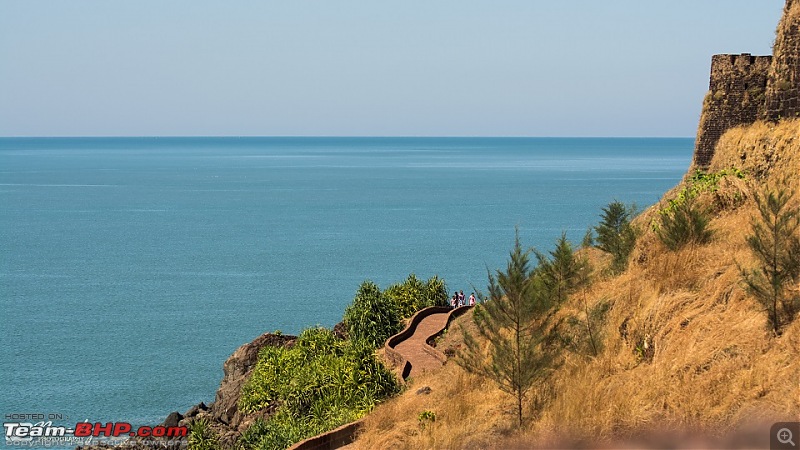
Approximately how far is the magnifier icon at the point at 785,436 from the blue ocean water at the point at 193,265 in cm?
4008

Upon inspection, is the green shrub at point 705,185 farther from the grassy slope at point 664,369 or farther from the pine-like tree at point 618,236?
the pine-like tree at point 618,236

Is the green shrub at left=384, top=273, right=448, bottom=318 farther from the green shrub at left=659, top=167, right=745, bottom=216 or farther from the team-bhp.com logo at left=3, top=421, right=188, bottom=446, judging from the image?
the green shrub at left=659, top=167, right=745, bottom=216

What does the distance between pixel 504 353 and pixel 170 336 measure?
46.2m

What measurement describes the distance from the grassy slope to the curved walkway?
2.88 feet

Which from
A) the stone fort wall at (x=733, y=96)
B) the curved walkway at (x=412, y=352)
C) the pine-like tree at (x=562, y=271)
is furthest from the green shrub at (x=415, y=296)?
the pine-like tree at (x=562, y=271)

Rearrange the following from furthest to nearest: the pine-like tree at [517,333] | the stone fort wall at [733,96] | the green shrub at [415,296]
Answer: the green shrub at [415,296] < the stone fort wall at [733,96] < the pine-like tree at [517,333]

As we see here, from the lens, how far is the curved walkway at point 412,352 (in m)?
23.3

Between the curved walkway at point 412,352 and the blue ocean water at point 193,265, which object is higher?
the curved walkway at point 412,352

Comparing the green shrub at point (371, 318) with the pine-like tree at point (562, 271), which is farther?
the green shrub at point (371, 318)

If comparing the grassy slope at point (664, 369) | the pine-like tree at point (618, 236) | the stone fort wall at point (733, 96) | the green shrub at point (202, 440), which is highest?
the stone fort wall at point (733, 96)

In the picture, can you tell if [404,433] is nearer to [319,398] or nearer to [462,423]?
[462,423]

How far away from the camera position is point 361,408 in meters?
27.6

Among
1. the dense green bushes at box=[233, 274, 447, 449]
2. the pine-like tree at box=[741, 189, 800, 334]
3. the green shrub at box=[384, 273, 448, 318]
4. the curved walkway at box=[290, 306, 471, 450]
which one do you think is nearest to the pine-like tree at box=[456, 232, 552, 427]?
the pine-like tree at box=[741, 189, 800, 334]

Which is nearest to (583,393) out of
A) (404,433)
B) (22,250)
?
(404,433)
